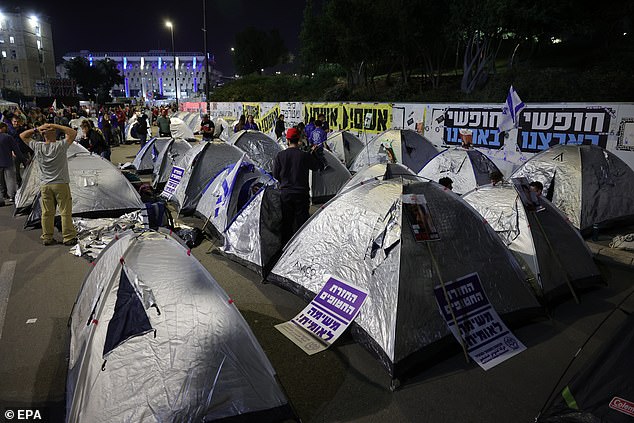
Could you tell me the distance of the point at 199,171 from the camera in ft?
33.0

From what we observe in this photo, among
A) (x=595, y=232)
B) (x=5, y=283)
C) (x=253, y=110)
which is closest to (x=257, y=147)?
(x=5, y=283)

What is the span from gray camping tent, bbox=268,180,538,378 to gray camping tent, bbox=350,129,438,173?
7290 millimetres

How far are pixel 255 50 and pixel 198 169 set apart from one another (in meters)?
51.1

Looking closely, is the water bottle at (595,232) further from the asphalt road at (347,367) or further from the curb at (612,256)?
the asphalt road at (347,367)

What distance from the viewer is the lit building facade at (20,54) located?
8675 cm

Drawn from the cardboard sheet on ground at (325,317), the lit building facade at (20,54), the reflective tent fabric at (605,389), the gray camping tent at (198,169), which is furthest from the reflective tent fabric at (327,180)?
the lit building facade at (20,54)

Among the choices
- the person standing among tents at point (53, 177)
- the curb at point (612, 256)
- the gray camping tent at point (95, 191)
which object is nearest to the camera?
the curb at point (612, 256)

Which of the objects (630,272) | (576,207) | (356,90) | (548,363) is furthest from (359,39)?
(548,363)

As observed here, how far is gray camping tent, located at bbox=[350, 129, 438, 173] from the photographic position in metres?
12.2

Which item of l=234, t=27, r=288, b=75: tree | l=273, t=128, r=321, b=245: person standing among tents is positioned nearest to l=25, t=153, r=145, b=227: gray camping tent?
l=273, t=128, r=321, b=245: person standing among tents

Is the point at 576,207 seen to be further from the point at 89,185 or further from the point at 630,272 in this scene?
the point at 89,185

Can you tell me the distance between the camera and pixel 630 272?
259 inches

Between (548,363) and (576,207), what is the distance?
4.47 metres

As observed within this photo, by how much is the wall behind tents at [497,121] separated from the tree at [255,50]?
138 feet
